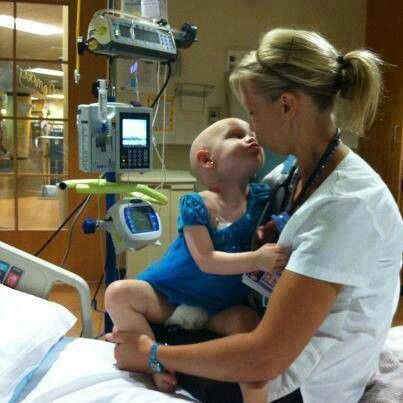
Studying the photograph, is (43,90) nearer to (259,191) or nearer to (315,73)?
(259,191)

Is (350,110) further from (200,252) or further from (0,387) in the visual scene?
(0,387)

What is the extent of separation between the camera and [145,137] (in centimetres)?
175

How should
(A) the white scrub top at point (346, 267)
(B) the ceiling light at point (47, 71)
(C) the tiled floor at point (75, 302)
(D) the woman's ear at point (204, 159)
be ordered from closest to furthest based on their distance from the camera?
(A) the white scrub top at point (346, 267), (D) the woman's ear at point (204, 159), (C) the tiled floor at point (75, 302), (B) the ceiling light at point (47, 71)

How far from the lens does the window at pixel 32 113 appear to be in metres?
3.44

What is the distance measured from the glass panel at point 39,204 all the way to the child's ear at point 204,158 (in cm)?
240

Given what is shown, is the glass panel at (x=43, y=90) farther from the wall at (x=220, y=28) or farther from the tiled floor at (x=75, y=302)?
the tiled floor at (x=75, y=302)

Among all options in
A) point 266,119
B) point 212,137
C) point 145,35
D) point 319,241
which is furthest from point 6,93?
point 319,241

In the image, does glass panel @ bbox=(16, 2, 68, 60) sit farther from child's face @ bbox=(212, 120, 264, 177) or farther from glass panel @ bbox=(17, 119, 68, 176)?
child's face @ bbox=(212, 120, 264, 177)

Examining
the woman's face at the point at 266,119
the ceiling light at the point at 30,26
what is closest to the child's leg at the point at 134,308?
the woman's face at the point at 266,119

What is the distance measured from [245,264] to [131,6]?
1116 mm

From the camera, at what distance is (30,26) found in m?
3.43

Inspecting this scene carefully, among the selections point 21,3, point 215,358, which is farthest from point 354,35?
point 215,358

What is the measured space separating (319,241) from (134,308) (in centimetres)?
58

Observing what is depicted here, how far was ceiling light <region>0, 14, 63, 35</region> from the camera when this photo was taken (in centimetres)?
339
